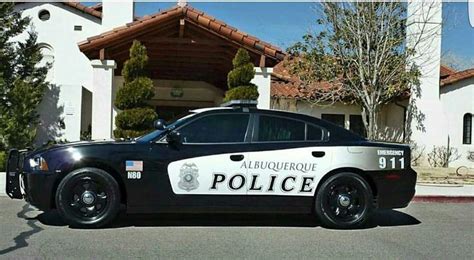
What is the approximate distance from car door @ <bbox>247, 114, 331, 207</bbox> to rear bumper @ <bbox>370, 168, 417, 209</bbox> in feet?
2.66

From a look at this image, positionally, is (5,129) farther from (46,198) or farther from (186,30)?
(46,198)

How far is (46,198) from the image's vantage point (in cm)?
733

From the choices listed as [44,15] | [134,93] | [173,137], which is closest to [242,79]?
[134,93]

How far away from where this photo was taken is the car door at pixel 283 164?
7684mm

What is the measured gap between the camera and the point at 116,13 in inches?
733

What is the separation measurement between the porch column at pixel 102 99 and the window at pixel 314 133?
8371 millimetres

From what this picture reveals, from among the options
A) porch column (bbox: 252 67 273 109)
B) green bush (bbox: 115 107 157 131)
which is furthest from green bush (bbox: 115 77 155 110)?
porch column (bbox: 252 67 273 109)

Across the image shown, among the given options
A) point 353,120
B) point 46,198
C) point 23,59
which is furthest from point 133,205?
point 353,120

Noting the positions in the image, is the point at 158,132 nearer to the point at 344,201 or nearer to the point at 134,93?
the point at 344,201

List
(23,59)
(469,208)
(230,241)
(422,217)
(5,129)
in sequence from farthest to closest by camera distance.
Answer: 1. (23,59)
2. (5,129)
3. (469,208)
4. (422,217)
5. (230,241)

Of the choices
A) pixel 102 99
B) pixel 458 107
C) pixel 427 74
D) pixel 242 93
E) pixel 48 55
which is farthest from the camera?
pixel 48 55

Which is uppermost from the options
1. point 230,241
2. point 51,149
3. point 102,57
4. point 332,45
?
point 332,45

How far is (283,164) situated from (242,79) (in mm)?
7289

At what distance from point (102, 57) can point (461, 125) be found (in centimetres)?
1321
